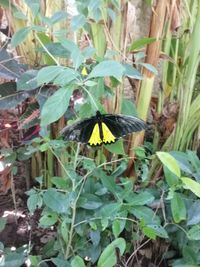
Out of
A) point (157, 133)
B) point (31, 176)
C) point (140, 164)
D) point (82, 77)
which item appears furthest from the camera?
point (31, 176)

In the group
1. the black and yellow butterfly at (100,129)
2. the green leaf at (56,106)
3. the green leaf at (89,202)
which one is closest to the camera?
the green leaf at (56,106)

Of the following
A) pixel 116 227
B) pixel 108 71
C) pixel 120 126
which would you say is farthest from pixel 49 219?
pixel 108 71

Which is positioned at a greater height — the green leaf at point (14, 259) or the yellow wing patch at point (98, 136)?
the yellow wing patch at point (98, 136)

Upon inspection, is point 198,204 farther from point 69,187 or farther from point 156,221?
point 69,187

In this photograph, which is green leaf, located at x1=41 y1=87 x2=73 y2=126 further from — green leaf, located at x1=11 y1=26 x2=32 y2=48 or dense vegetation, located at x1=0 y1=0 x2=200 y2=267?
green leaf, located at x1=11 y1=26 x2=32 y2=48

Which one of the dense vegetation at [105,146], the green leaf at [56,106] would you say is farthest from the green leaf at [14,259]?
the green leaf at [56,106]

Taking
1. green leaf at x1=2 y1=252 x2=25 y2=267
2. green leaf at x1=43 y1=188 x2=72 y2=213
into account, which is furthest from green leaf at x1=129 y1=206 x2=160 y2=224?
green leaf at x1=2 y1=252 x2=25 y2=267

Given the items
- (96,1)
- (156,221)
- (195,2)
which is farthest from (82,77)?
(195,2)

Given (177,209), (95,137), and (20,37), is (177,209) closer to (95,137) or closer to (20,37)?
(95,137)

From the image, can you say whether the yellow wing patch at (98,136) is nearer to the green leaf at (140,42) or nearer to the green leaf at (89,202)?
the green leaf at (89,202)

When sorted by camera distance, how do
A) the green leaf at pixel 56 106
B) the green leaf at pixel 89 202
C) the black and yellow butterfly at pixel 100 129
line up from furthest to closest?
the green leaf at pixel 89 202 < the black and yellow butterfly at pixel 100 129 < the green leaf at pixel 56 106
